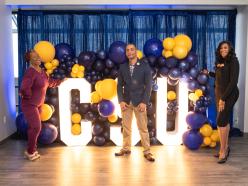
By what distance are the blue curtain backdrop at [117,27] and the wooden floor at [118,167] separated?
1787 millimetres

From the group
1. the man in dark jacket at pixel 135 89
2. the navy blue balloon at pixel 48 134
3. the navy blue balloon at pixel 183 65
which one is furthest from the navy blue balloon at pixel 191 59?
the navy blue balloon at pixel 48 134

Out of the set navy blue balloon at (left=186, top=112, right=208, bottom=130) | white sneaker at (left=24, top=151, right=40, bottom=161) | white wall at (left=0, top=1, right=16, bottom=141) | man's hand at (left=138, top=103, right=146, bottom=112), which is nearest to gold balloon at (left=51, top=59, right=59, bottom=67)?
white wall at (left=0, top=1, right=16, bottom=141)

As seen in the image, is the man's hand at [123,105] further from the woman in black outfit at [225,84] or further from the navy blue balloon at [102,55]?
the woman in black outfit at [225,84]

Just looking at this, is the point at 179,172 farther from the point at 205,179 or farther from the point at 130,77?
the point at 130,77

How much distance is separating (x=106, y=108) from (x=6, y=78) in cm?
185

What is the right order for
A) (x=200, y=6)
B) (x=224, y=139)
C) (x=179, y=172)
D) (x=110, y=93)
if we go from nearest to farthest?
(x=179, y=172)
(x=224, y=139)
(x=110, y=93)
(x=200, y=6)

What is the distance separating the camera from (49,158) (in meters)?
4.60

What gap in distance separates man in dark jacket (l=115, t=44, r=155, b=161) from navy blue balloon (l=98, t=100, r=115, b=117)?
36 centimetres

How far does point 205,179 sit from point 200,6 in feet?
10.7

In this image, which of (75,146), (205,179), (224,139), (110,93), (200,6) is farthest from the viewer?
(200,6)

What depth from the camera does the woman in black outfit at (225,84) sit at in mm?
4141

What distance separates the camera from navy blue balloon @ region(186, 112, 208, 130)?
4.85 m

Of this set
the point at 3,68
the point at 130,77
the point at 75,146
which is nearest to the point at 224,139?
the point at 130,77

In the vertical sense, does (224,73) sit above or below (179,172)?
above
